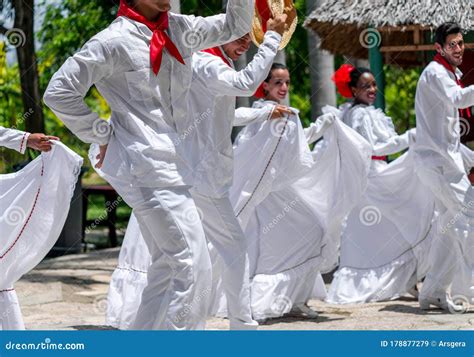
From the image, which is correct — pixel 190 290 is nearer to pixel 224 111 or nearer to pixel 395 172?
pixel 224 111

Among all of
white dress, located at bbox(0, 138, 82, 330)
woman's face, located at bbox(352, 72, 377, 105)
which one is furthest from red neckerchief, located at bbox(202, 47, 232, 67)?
woman's face, located at bbox(352, 72, 377, 105)

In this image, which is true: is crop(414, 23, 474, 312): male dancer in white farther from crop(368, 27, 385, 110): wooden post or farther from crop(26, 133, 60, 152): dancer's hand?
crop(368, 27, 385, 110): wooden post

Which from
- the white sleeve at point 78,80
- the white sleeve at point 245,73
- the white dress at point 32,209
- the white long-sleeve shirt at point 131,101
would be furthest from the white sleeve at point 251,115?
the white sleeve at point 78,80

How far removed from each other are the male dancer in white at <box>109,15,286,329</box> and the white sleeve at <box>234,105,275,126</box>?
647mm

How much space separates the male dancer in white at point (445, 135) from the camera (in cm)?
750

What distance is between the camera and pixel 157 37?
210 inches

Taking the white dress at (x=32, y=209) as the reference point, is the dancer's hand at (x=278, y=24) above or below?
above

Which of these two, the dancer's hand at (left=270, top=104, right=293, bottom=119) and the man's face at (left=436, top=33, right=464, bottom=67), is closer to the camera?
the dancer's hand at (left=270, top=104, right=293, bottom=119)

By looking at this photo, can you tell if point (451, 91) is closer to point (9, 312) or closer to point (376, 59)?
point (9, 312)

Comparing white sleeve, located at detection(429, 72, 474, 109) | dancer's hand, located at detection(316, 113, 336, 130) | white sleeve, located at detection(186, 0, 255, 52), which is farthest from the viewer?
dancer's hand, located at detection(316, 113, 336, 130)

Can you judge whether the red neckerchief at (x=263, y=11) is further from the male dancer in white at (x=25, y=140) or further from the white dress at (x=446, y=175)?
the white dress at (x=446, y=175)

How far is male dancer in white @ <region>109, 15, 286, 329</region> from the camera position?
18.9 ft
